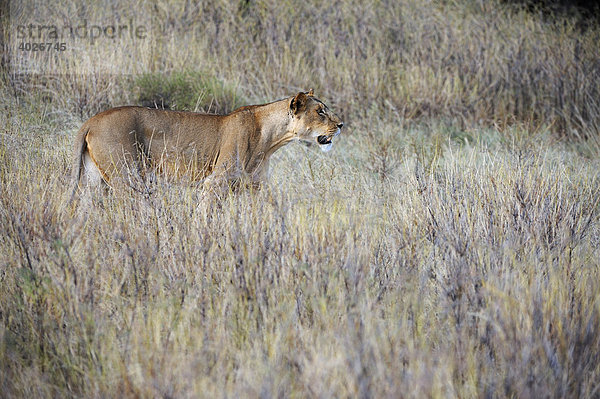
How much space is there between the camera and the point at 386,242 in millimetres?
4770

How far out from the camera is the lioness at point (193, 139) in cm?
539

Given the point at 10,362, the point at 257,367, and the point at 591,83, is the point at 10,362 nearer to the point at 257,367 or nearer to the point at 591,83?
the point at 257,367

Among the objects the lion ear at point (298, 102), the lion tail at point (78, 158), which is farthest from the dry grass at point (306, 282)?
the lion ear at point (298, 102)

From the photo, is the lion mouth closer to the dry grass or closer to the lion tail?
the dry grass

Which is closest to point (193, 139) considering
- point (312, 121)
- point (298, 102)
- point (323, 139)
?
point (298, 102)

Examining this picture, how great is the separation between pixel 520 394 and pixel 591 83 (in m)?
8.13

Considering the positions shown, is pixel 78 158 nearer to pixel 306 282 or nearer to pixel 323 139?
pixel 323 139

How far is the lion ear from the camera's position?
6.05 metres

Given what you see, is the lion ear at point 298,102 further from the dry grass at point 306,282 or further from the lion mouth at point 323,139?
the dry grass at point 306,282

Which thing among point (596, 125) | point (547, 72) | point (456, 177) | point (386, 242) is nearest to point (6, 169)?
point (386, 242)

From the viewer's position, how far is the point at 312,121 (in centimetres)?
622

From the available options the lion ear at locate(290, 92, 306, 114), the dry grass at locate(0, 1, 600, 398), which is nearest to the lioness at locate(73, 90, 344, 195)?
the lion ear at locate(290, 92, 306, 114)

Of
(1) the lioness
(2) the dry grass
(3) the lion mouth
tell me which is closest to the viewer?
(2) the dry grass

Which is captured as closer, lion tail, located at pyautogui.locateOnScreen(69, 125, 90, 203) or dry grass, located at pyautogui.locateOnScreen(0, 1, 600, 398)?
dry grass, located at pyautogui.locateOnScreen(0, 1, 600, 398)
